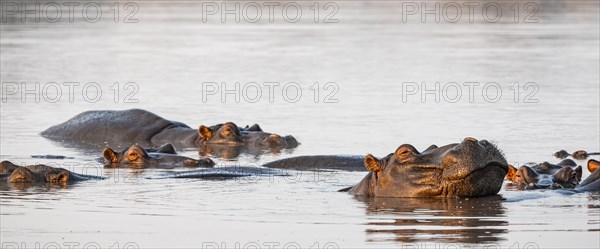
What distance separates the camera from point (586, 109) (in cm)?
2122

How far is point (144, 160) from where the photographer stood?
14906 mm

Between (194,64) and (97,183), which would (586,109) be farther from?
(194,64)

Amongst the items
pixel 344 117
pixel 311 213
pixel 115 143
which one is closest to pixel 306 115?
pixel 344 117

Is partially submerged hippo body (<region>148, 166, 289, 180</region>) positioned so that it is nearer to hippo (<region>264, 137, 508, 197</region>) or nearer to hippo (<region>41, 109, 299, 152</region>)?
hippo (<region>264, 137, 508, 197</region>)

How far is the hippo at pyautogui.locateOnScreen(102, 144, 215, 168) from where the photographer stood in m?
14.9

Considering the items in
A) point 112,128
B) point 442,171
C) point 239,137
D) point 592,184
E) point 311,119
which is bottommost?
point 592,184

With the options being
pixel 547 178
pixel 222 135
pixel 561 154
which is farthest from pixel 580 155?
pixel 222 135

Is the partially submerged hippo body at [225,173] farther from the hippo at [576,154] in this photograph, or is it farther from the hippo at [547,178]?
the hippo at [576,154]

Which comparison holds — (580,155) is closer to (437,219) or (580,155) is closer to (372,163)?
(372,163)

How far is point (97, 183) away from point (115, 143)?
188 inches

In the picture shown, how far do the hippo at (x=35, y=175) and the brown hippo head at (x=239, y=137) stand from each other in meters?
4.21

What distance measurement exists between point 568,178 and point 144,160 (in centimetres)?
445

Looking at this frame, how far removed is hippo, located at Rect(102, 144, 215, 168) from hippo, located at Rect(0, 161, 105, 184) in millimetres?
1493

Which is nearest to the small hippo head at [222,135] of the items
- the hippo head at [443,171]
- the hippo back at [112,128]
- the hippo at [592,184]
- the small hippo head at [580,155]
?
the hippo back at [112,128]
